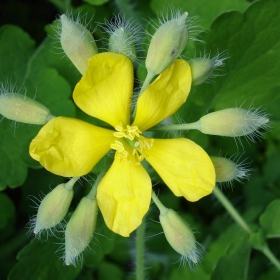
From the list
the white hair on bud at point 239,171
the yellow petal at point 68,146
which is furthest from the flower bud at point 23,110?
the white hair on bud at point 239,171

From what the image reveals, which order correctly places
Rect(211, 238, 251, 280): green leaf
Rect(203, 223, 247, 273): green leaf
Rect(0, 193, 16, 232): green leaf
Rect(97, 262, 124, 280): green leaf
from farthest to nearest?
Rect(97, 262, 124, 280): green leaf < Rect(203, 223, 247, 273): green leaf < Rect(0, 193, 16, 232): green leaf < Rect(211, 238, 251, 280): green leaf

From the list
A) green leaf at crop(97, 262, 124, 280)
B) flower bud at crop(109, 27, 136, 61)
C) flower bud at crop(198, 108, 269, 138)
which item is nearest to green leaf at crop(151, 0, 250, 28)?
flower bud at crop(109, 27, 136, 61)

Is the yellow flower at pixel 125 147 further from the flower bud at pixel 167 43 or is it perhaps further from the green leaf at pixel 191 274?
the green leaf at pixel 191 274

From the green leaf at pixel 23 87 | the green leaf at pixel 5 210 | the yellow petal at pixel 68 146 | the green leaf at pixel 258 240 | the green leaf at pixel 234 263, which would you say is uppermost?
the yellow petal at pixel 68 146

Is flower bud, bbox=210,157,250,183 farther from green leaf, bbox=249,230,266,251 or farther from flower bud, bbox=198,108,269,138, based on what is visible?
green leaf, bbox=249,230,266,251

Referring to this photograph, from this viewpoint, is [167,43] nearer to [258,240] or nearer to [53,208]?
[53,208]

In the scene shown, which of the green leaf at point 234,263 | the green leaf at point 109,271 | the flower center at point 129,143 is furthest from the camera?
the green leaf at point 109,271

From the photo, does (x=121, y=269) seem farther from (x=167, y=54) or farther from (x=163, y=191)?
(x=167, y=54)

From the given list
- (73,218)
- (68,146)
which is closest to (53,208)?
(73,218)
